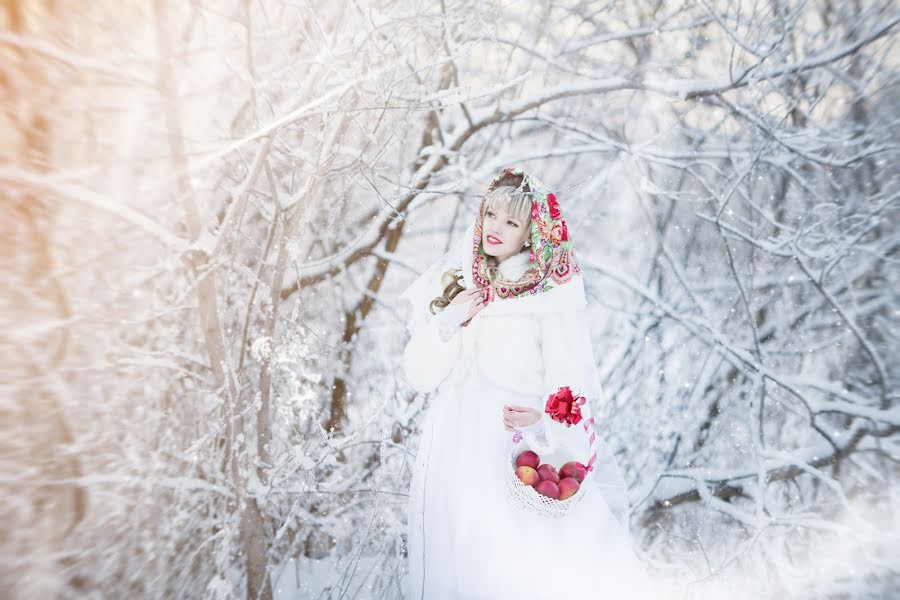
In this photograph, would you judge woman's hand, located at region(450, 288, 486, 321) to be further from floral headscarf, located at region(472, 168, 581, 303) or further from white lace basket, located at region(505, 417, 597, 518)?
white lace basket, located at region(505, 417, 597, 518)

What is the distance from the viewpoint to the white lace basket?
1.18 m

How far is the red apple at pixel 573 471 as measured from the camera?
1.21 meters

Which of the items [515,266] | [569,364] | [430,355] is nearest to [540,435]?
[569,364]

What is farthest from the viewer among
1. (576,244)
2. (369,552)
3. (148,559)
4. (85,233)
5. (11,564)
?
(576,244)

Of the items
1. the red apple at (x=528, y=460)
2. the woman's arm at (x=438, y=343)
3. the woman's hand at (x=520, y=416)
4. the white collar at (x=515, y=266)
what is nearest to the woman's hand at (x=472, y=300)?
the woman's arm at (x=438, y=343)

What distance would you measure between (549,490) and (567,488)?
0.05 m

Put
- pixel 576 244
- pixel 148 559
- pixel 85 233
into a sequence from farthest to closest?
pixel 576 244, pixel 148 559, pixel 85 233

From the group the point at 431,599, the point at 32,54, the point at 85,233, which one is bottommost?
the point at 431,599

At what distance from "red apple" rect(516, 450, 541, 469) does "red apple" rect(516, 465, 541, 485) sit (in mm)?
14

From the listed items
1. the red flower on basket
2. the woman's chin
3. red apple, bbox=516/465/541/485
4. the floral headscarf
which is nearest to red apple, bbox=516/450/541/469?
red apple, bbox=516/465/541/485

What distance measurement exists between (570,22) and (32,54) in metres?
2.33

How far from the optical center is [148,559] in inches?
60.6

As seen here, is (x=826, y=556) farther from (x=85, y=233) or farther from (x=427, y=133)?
(x=85, y=233)

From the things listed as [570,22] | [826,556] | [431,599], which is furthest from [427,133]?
[826,556]
